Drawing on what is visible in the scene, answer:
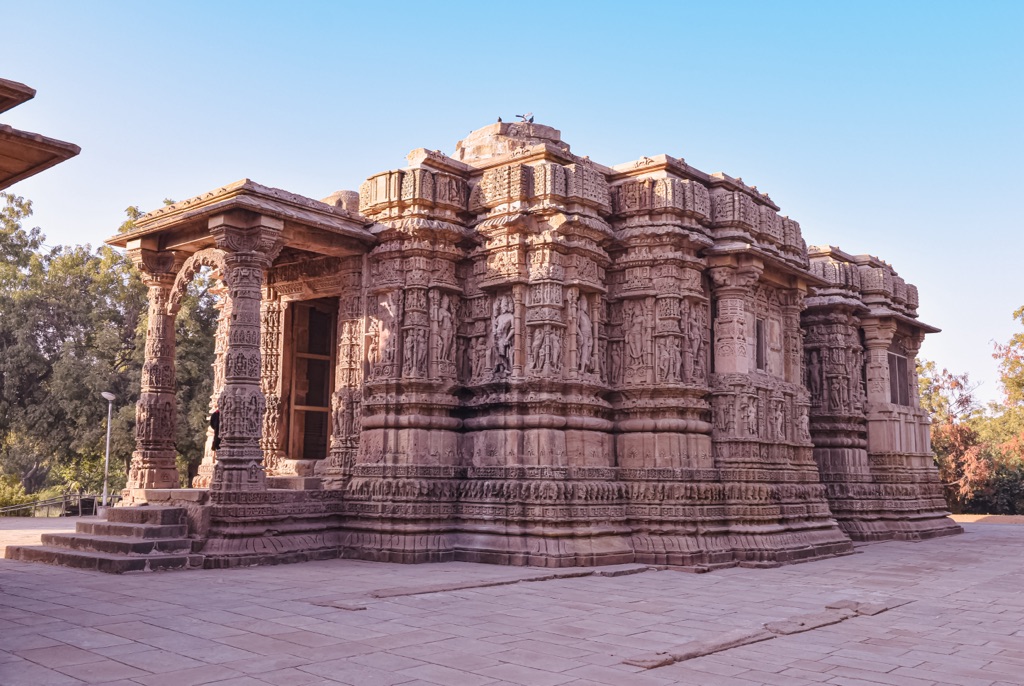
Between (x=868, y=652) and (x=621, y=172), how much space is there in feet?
31.4

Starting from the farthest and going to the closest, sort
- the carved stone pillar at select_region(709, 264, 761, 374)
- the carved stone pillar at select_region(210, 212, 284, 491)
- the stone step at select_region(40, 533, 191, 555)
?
the carved stone pillar at select_region(709, 264, 761, 374)
the carved stone pillar at select_region(210, 212, 284, 491)
the stone step at select_region(40, 533, 191, 555)

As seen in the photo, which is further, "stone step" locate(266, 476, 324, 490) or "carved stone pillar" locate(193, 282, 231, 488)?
"carved stone pillar" locate(193, 282, 231, 488)

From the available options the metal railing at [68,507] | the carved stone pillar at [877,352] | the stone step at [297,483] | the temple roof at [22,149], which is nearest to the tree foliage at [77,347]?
the metal railing at [68,507]

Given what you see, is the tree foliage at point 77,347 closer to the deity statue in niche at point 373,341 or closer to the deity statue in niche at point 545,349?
the deity statue in niche at point 373,341

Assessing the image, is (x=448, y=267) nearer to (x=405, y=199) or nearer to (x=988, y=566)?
(x=405, y=199)

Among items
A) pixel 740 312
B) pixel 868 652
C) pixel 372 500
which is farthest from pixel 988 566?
pixel 372 500

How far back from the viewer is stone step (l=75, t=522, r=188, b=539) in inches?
439

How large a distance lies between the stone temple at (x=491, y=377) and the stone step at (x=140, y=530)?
1.3 inches

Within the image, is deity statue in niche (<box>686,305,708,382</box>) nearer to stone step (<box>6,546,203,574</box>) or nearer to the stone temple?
the stone temple

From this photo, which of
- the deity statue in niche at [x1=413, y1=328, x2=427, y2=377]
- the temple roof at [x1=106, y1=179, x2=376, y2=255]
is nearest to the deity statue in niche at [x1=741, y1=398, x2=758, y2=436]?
the deity statue in niche at [x1=413, y1=328, x2=427, y2=377]

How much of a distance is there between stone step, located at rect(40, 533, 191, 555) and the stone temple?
86mm

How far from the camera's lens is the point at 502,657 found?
6035 mm

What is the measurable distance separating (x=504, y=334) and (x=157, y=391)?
556 cm

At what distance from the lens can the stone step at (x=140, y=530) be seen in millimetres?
11148
